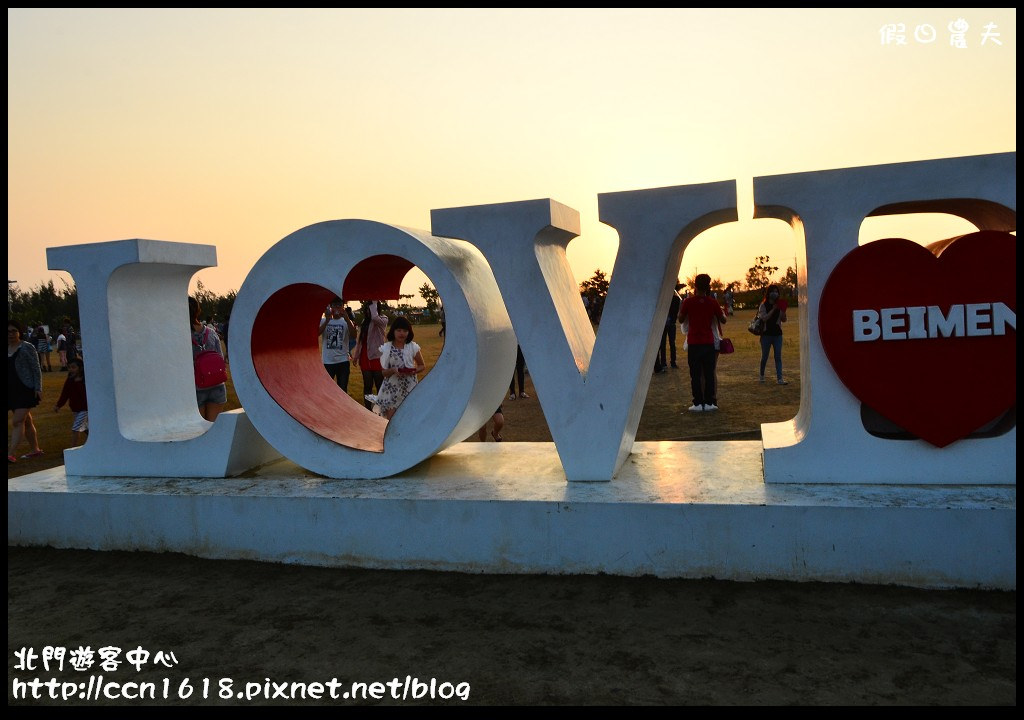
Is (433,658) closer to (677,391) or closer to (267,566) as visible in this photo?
(267,566)

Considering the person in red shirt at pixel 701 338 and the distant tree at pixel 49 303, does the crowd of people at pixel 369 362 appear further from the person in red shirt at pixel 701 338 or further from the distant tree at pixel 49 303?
the distant tree at pixel 49 303

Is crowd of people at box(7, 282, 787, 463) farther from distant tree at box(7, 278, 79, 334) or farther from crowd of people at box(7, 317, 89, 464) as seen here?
distant tree at box(7, 278, 79, 334)

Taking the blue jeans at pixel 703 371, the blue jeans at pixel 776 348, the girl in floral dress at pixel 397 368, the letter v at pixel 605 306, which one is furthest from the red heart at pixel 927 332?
the blue jeans at pixel 776 348

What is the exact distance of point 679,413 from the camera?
37.5ft

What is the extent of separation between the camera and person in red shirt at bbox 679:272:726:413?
11055 mm

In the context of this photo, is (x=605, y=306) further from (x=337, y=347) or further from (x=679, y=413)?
(x=337, y=347)

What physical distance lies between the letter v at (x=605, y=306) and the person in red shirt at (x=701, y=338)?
5208 mm

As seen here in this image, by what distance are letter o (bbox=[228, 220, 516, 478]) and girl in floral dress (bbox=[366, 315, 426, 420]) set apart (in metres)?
0.87

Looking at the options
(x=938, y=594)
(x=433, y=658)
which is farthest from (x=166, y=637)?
(x=938, y=594)

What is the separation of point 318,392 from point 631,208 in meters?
3.10

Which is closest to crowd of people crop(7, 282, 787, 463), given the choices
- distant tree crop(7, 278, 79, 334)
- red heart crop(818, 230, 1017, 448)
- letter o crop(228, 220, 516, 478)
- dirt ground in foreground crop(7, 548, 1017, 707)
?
letter o crop(228, 220, 516, 478)

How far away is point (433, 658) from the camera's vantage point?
427 cm

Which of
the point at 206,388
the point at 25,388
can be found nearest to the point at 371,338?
the point at 206,388

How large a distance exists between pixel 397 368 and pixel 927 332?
4.48 metres
